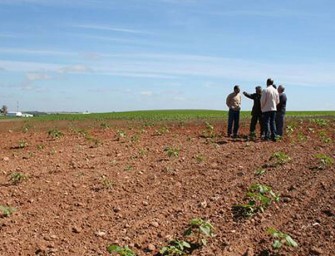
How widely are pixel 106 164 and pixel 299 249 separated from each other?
557 cm

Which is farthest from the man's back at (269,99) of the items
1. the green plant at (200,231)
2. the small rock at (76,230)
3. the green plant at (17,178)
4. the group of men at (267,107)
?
the small rock at (76,230)

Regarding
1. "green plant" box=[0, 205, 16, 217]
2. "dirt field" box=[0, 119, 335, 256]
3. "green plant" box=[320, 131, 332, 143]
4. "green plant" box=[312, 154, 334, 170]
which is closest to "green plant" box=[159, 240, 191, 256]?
"dirt field" box=[0, 119, 335, 256]

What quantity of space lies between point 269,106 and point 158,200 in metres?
7.42

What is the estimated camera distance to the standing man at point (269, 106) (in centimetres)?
1349

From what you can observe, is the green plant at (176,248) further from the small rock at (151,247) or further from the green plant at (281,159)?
the green plant at (281,159)

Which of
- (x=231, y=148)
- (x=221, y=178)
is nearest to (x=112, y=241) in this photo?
(x=221, y=178)

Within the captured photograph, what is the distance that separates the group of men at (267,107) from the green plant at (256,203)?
6.86 meters

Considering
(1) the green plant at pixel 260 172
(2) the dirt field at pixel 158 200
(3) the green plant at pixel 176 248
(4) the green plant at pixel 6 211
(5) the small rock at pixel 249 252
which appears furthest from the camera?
(1) the green plant at pixel 260 172

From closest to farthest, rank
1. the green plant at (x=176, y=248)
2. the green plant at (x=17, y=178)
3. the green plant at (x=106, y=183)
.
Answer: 1. the green plant at (x=176, y=248)
2. the green plant at (x=106, y=183)
3. the green plant at (x=17, y=178)

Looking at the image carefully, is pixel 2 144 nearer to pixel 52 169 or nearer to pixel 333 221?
pixel 52 169

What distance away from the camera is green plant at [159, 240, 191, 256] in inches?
191

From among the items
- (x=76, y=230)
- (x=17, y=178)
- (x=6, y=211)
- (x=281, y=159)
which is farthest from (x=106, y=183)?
(x=281, y=159)

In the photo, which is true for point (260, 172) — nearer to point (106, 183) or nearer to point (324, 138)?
point (106, 183)

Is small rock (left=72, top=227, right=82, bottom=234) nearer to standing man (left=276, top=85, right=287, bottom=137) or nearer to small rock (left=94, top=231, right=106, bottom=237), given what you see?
small rock (left=94, top=231, right=106, bottom=237)
